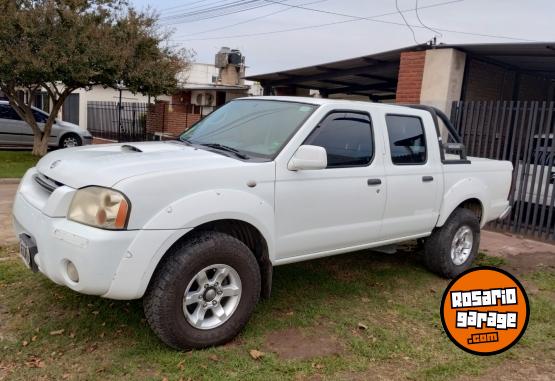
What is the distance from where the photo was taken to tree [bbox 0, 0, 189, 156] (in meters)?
11.3

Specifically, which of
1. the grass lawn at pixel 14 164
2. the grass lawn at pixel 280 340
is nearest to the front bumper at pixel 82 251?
the grass lawn at pixel 280 340

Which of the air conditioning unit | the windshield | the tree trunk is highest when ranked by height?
the air conditioning unit

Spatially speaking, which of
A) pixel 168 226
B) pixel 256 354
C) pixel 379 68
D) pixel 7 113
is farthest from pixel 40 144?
pixel 256 354

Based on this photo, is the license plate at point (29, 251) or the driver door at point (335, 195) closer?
the license plate at point (29, 251)

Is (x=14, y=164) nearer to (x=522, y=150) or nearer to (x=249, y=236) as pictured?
(x=249, y=236)

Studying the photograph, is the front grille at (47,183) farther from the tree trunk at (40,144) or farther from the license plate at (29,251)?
the tree trunk at (40,144)

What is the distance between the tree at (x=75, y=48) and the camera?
1127 centimetres

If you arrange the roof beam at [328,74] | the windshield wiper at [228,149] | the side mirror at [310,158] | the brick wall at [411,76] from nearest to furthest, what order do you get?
the side mirror at [310,158]
the windshield wiper at [228,149]
the brick wall at [411,76]
the roof beam at [328,74]

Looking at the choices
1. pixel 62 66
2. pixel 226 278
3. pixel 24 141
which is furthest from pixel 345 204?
pixel 24 141

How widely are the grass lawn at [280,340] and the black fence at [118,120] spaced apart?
1600 cm

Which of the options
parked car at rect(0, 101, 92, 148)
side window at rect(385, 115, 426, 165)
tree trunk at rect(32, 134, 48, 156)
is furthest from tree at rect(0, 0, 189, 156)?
side window at rect(385, 115, 426, 165)

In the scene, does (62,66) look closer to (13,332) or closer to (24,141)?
(24,141)

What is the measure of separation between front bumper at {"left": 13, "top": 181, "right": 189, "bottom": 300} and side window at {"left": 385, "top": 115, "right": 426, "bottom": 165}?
2368mm

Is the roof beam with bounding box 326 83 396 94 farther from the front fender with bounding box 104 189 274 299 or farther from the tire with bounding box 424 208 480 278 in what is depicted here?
the front fender with bounding box 104 189 274 299
